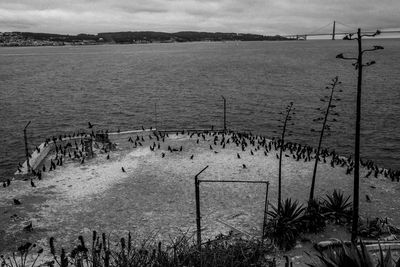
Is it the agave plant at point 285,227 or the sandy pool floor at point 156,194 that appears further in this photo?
the sandy pool floor at point 156,194

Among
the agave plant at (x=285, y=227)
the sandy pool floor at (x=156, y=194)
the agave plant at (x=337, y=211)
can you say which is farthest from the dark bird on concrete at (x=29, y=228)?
the agave plant at (x=337, y=211)

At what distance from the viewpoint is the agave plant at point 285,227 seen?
578 inches

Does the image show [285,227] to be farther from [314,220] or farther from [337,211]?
[337,211]

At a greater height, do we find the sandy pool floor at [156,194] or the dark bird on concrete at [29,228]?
the dark bird on concrete at [29,228]

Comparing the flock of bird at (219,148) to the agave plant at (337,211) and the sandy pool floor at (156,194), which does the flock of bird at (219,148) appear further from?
the agave plant at (337,211)

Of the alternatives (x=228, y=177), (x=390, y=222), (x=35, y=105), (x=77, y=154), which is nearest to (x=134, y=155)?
(x=77, y=154)

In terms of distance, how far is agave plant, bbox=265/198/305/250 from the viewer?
1468 cm

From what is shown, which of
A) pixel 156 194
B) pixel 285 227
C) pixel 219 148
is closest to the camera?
pixel 285 227

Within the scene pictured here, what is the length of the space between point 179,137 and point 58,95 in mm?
43100

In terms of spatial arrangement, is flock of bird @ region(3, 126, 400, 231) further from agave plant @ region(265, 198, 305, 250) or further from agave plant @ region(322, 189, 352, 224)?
agave plant @ region(265, 198, 305, 250)

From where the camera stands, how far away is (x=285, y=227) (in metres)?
15.0

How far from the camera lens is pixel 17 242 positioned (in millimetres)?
15633

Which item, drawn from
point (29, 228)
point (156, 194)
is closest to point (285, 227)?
point (156, 194)

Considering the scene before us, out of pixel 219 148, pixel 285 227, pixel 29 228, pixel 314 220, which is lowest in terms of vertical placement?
pixel 29 228
